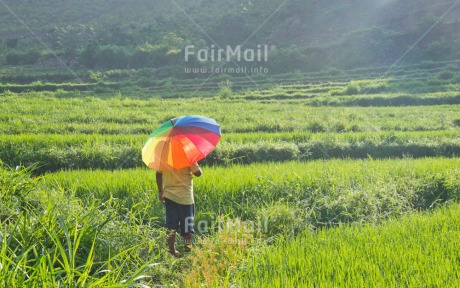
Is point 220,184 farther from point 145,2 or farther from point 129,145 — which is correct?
point 145,2

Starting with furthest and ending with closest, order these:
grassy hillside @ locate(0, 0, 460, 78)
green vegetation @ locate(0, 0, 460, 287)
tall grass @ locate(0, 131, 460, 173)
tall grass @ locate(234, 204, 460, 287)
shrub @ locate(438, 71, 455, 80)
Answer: grassy hillside @ locate(0, 0, 460, 78) < shrub @ locate(438, 71, 455, 80) < tall grass @ locate(0, 131, 460, 173) < green vegetation @ locate(0, 0, 460, 287) < tall grass @ locate(234, 204, 460, 287)

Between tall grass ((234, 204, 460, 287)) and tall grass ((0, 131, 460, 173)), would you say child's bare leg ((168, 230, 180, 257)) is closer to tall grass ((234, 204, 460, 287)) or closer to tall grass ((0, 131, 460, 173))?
tall grass ((234, 204, 460, 287))

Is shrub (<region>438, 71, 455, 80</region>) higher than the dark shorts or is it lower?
higher

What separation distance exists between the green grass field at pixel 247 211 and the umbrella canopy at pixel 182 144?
65 centimetres

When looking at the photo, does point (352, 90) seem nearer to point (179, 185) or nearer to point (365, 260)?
point (179, 185)

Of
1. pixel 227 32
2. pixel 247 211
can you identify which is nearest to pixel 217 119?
pixel 247 211

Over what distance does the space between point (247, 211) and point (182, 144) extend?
60.5 inches

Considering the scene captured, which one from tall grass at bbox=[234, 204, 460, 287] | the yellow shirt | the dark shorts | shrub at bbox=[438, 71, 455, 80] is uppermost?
shrub at bbox=[438, 71, 455, 80]

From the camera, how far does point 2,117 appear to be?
1100 centimetres

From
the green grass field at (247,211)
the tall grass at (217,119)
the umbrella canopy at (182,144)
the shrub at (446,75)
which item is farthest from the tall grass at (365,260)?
the shrub at (446,75)

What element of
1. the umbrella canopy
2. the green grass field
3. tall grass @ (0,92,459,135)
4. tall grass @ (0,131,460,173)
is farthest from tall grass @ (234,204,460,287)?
tall grass @ (0,92,459,135)

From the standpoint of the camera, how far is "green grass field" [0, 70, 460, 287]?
2.78 metres

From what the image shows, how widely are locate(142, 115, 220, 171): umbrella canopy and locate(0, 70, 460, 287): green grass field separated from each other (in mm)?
646

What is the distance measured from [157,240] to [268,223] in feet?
3.72
